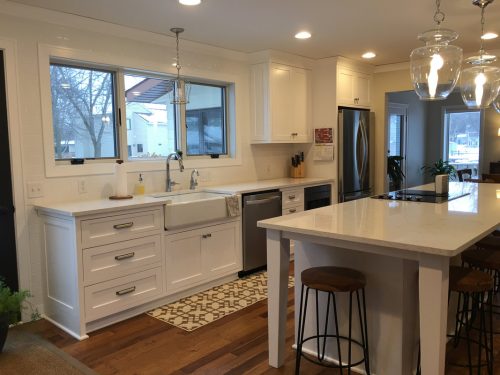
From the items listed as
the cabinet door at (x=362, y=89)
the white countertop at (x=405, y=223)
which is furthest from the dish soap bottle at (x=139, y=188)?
the cabinet door at (x=362, y=89)

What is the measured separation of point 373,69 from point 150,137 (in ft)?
10.7

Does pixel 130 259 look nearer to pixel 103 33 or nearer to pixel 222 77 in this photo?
pixel 103 33

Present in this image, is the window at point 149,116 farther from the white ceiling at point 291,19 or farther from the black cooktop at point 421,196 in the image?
the black cooktop at point 421,196

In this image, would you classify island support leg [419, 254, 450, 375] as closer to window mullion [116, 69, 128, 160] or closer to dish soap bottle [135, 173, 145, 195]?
dish soap bottle [135, 173, 145, 195]

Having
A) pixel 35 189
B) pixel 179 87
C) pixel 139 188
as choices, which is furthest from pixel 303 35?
pixel 35 189

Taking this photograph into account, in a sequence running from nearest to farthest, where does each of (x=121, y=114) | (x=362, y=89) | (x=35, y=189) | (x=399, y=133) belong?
1. (x=35, y=189)
2. (x=121, y=114)
3. (x=362, y=89)
4. (x=399, y=133)

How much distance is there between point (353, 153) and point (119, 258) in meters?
3.28

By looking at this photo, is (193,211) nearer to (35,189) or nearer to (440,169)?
(35,189)

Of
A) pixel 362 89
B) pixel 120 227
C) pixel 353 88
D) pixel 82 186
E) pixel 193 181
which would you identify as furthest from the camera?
pixel 362 89

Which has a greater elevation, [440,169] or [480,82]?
[480,82]

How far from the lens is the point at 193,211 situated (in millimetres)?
3535

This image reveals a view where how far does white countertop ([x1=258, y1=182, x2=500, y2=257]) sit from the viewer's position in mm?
1872

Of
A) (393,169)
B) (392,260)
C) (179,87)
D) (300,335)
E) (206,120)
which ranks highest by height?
(179,87)

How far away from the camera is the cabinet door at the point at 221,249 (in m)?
3.79
